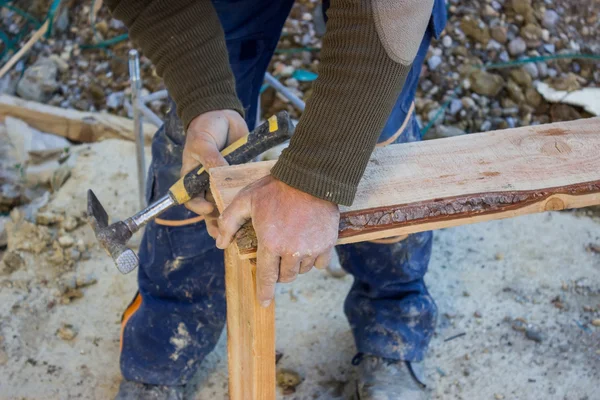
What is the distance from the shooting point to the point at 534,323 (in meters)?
2.30

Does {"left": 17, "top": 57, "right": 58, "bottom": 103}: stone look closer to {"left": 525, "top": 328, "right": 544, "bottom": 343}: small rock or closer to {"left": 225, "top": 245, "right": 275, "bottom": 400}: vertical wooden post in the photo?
{"left": 225, "top": 245, "right": 275, "bottom": 400}: vertical wooden post

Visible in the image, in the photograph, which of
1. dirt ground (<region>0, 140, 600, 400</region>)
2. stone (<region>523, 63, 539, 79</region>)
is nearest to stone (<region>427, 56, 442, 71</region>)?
stone (<region>523, 63, 539, 79</region>)

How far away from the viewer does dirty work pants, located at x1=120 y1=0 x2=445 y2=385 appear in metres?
1.86

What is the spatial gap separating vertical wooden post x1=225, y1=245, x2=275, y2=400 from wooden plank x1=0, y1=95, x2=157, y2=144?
1791 millimetres

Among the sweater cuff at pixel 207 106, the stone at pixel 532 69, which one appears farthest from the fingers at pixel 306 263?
the stone at pixel 532 69

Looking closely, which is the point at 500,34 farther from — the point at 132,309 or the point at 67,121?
the point at 132,309

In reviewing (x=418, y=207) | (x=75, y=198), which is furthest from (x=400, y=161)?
(x=75, y=198)

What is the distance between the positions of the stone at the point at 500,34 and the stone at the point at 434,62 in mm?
317

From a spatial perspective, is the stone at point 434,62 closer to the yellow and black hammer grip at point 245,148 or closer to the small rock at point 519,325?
the small rock at point 519,325

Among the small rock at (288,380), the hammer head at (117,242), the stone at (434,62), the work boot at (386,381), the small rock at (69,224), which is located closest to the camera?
the hammer head at (117,242)

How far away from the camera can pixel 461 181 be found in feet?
4.68

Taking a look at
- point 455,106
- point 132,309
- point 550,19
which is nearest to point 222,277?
→ point 132,309

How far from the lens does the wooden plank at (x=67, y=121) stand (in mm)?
3174

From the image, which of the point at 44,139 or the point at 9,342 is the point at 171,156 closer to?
the point at 9,342
